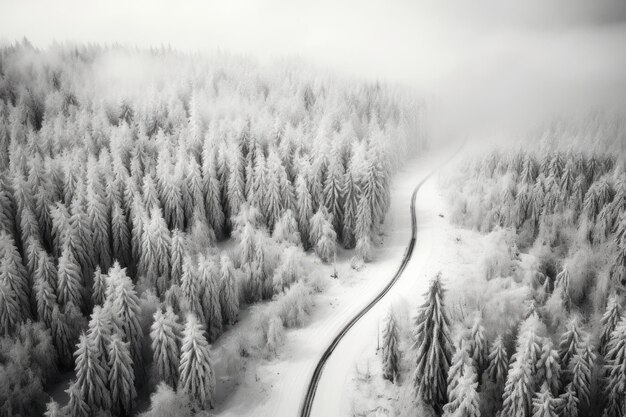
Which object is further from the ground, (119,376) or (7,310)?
(7,310)

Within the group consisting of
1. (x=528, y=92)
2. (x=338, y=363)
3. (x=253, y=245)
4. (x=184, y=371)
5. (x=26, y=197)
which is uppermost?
(x=528, y=92)

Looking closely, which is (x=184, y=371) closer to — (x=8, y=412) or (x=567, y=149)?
(x=8, y=412)

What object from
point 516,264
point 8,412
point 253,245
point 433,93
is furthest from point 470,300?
point 433,93

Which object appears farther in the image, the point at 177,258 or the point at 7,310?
the point at 177,258

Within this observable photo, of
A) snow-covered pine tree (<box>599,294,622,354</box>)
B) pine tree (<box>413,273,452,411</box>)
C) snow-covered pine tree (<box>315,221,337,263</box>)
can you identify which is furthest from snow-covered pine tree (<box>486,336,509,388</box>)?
snow-covered pine tree (<box>315,221,337,263</box>)

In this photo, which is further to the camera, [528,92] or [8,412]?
[528,92]

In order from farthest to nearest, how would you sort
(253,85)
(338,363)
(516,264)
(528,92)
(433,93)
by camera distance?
(433,93) < (528,92) < (253,85) < (516,264) < (338,363)

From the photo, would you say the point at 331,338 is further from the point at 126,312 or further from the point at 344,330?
the point at 126,312

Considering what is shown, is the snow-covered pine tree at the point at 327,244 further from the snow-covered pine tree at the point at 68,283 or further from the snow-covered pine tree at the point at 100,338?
the snow-covered pine tree at the point at 68,283

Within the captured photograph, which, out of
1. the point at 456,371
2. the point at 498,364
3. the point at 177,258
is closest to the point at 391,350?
the point at 456,371
